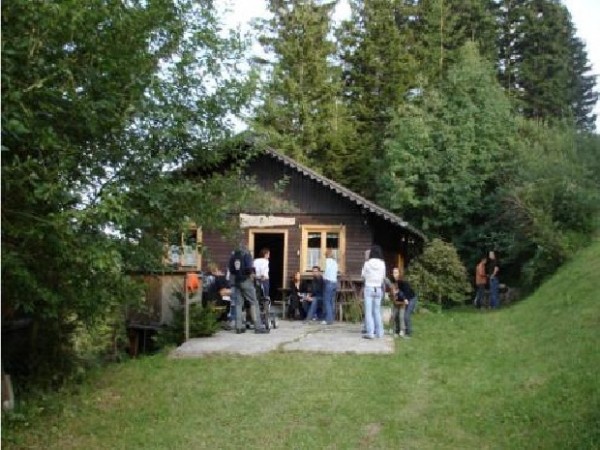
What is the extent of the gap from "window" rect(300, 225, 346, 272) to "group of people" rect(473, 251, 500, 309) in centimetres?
490

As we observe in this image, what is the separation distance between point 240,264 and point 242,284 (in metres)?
0.42

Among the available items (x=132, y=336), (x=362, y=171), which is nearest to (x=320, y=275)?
(x=132, y=336)

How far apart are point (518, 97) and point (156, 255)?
3400 cm

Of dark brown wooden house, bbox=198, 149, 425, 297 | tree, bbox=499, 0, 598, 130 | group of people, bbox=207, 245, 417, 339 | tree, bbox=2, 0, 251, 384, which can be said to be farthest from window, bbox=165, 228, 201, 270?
tree, bbox=499, 0, 598, 130

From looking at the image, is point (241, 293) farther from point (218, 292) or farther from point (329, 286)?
point (329, 286)

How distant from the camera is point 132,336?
1628 cm

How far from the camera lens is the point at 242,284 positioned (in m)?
13.0

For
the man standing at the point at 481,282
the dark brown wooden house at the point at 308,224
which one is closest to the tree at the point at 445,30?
the man standing at the point at 481,282

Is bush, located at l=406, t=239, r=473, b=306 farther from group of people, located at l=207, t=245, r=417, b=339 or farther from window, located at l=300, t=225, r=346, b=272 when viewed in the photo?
group of people, located at l=207, t=245, r=417, b=339

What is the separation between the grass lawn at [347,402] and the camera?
22.4ft

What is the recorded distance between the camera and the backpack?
12781 millimetres

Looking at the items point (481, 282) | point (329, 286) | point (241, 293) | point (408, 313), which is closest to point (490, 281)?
point (481, 282)

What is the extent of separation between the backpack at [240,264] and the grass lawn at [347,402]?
7.31 feet

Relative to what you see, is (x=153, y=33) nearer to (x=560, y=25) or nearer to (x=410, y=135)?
→ (x=410, y=135)
